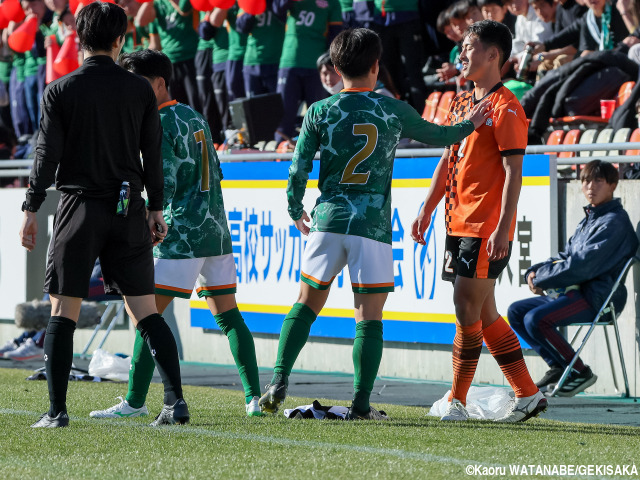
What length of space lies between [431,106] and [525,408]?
256 inches

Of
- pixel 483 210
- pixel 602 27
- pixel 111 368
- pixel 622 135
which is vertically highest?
pixel 602 27

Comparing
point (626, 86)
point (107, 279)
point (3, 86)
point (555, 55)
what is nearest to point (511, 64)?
point (555, 55)

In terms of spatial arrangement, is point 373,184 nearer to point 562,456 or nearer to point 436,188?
point 436,188

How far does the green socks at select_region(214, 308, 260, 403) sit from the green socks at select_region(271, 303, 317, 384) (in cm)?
34

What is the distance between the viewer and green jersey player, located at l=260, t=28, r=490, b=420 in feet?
20.7

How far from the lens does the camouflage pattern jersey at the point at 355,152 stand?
20.7ft

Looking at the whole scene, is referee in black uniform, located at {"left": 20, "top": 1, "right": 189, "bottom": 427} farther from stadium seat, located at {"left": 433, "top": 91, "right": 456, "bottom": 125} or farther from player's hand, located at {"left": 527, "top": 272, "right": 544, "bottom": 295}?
stadium seat, located at {"left": 433, "top": 91, "right": 456, "bottom": 125}

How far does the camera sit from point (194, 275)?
22.0 feet

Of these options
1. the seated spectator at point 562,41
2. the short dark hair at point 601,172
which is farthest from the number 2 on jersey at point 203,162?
the seated spectator at point 562,41

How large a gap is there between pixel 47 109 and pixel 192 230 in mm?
1151

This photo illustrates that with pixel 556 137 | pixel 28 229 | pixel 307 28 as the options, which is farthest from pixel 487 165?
pixel 307 28

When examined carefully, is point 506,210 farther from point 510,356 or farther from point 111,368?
point 111,368

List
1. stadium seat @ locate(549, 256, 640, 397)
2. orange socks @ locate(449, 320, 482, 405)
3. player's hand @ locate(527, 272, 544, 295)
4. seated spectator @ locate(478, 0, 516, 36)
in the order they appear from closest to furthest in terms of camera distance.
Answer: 1. orange socks @ locate(449, 320, 482, 405)
2. stadium seat @ locate(549, 256, 640, 397)
3. player's hand @ locate(527, 272, 544, 295)
4. seated spectator @ locate(478, 0, 516, 36)

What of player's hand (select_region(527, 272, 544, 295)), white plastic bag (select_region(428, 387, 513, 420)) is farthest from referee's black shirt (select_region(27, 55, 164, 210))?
player's hand (select_region(527, 272, 544, 295))
